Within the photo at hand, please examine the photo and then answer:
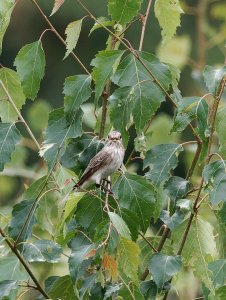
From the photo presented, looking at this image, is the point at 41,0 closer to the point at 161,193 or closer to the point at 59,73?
the point at 59,73

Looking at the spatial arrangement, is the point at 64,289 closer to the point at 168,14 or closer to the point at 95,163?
the point at 95,163

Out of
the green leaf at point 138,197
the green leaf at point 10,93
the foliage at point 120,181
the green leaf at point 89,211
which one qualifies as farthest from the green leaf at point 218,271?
the green leaf at point 10,93

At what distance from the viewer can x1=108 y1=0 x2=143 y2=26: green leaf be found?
310cm

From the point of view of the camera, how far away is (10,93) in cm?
360

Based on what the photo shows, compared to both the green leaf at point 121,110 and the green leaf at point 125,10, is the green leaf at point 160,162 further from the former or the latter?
the green leaf at point 125,10

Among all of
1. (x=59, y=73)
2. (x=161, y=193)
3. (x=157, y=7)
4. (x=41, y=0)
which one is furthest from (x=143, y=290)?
(x=59, y=73)

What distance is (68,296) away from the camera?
3283mm

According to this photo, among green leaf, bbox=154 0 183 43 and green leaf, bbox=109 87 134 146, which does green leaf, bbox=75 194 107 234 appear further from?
green leaf, bbox=154 0 183 43

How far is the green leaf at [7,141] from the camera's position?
332cm

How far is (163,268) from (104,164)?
422 mm

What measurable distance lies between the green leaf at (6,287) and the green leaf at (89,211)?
28 centimetres

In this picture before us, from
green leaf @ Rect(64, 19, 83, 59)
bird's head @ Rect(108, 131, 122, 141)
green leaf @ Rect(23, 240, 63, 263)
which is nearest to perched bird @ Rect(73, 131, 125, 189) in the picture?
bird's head @ Rect(108, 131, 122, 141)

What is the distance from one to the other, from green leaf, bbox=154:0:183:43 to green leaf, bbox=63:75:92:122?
1.09 feet

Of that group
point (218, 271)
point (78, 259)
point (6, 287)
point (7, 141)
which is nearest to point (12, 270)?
point (6, 287)
